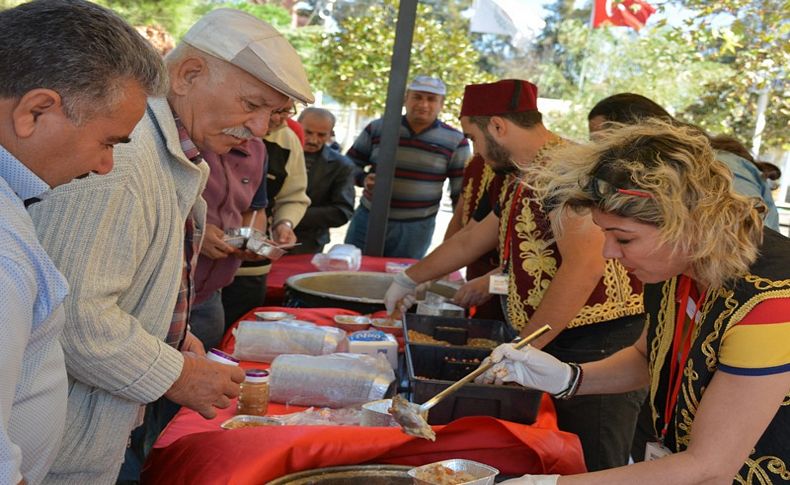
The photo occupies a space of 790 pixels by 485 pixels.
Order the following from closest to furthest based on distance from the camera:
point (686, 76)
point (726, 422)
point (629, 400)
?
point (726, 422)
point (629, 400)
point (686, 76)

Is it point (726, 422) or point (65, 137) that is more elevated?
point (65, 137)

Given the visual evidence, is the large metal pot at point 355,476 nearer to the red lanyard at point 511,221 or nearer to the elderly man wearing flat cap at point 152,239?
the elderly man wearing flat cap at point 152,239

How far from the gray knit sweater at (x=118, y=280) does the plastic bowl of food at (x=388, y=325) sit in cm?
123

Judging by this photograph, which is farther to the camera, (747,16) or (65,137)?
(747,16)

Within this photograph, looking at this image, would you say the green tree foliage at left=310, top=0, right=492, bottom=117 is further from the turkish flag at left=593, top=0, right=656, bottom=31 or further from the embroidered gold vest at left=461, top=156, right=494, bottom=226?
the embroidered gold vest at left=461, top=156, right=494, bottom=226

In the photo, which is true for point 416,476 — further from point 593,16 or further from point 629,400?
point 593,16

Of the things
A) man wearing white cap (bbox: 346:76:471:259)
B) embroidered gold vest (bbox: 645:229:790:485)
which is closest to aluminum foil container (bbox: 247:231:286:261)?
embroidered gold vest (bbox: 645:229:790:485)

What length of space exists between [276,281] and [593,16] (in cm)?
329

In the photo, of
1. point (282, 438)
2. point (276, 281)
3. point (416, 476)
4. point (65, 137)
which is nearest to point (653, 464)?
point (416, 476)

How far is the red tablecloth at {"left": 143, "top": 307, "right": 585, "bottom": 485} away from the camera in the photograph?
1.46 meters

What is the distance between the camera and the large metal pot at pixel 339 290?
9.78 ft

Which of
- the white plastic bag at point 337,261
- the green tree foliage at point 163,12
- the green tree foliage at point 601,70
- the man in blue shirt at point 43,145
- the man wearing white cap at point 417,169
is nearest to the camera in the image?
the man in blue shirt at point 43,145

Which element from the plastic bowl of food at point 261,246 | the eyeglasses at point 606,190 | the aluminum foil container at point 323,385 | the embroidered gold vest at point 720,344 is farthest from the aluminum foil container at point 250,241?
the embroidered gold vest at point 720,344

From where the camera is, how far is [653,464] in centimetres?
A: 137
